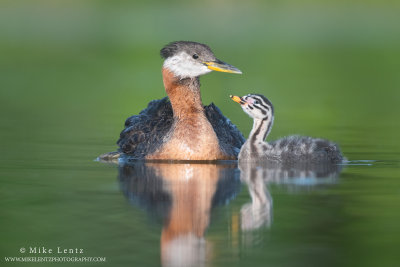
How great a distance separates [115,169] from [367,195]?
3073mm

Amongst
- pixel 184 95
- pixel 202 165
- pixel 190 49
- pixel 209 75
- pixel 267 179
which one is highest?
pixel 209 75

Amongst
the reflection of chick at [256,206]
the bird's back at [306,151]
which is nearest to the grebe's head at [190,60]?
the bird's back at [306,151]

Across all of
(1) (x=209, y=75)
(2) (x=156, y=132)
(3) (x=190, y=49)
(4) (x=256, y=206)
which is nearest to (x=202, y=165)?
(2) (x=156, y=132)

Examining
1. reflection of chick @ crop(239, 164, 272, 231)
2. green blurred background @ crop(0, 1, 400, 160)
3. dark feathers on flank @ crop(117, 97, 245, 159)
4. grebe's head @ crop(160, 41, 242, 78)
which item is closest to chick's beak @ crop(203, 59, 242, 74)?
grebe's head @ crop(160, 41, 242, 78)

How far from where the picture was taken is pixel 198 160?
11.5 metres

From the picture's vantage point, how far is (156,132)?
40.0ft

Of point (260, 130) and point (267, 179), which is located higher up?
point (260, 130)

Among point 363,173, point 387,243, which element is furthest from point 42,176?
point 387,243

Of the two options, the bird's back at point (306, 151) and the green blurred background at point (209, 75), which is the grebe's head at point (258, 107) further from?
the green blurred background at point (209, 75)

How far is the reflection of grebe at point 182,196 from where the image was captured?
6977 millimetres

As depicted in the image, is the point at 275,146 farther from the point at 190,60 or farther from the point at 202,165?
the point at 190,60

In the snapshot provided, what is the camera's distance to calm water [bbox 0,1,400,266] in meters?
7.13

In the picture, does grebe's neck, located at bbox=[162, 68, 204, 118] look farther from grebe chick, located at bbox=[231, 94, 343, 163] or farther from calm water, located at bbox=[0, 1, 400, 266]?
calm water, located at bbox=[0, 1, 400, 266]

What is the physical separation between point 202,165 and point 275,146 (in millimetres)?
877
